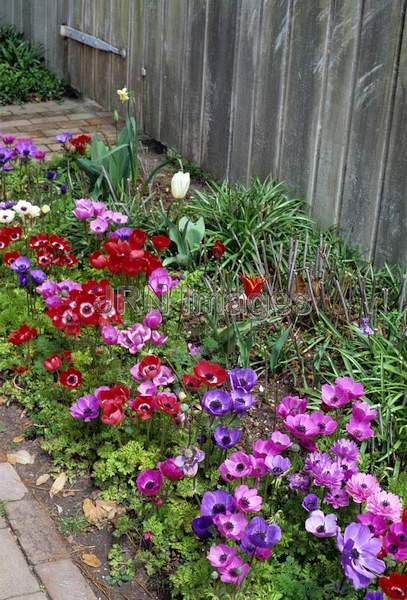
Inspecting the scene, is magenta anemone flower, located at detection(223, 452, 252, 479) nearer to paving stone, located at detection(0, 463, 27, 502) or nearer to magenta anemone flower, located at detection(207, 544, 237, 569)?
magenta anemone flower, located at detection(207, 544, 237, 569)

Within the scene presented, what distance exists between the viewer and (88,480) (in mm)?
3400

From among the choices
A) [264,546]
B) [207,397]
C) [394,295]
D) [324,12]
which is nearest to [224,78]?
[324,12]

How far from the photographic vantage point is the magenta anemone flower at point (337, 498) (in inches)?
111

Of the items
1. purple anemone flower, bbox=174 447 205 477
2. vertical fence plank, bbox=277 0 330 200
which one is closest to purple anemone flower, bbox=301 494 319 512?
purple anemone flower, bbox=174 447 205 477

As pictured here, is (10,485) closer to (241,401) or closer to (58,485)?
(58,485)

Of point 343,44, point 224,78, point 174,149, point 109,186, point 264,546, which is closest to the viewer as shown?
point 264,546

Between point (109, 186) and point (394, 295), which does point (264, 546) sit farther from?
point (109, 186)

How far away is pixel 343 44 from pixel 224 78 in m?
1.19

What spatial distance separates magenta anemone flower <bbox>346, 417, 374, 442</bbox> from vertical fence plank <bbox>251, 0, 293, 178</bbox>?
8.13 feet

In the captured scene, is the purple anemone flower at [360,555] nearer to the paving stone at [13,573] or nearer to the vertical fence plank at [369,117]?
the paving stone at [13,573]

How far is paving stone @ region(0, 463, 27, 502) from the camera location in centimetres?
330

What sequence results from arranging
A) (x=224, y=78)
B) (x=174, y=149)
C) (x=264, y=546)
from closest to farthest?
(x=264, y=546)
(x=224, y=78)
(x=174, y=149)

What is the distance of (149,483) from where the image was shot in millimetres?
2910

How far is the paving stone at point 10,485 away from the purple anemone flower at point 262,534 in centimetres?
99
